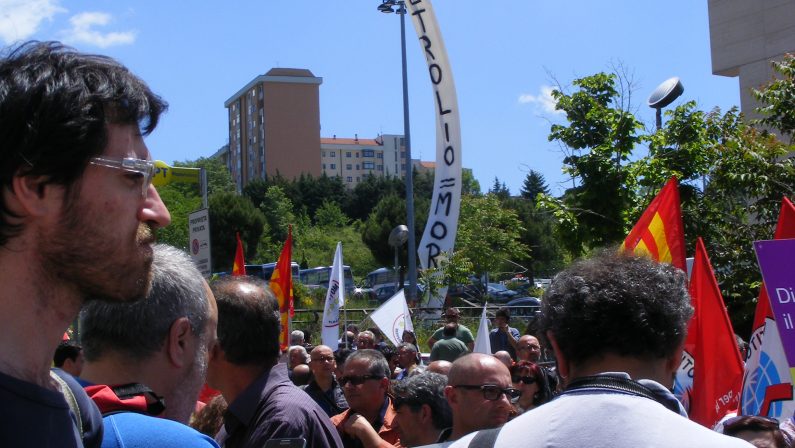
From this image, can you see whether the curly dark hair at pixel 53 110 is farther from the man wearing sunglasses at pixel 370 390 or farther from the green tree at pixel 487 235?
the green tree at pixel 487 235

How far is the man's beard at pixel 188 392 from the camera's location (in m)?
2.51

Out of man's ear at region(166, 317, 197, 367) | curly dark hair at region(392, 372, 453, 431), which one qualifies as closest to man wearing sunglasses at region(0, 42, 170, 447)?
man's ear at region(166, 317, 197, 367)

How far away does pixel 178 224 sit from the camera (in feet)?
180

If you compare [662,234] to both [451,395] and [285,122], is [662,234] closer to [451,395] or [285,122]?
[451,395]

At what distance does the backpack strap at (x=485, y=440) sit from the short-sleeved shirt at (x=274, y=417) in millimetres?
1084

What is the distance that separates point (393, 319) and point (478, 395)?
8.88m

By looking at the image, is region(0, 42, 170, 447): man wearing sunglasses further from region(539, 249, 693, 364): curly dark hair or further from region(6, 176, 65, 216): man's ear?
region(539, 249, 693, 364): curly dark hair

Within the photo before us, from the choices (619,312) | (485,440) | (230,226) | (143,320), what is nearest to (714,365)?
(619,312)

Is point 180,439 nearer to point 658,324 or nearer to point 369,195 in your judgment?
point 658,324

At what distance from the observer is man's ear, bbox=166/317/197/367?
252 centimetres

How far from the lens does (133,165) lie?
158 centimetres

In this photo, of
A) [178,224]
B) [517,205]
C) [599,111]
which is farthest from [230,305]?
[517,205]

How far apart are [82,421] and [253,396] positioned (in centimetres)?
166

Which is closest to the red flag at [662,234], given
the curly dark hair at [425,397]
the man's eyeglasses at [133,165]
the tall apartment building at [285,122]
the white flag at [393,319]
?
the curly dark hair at [425,397]
